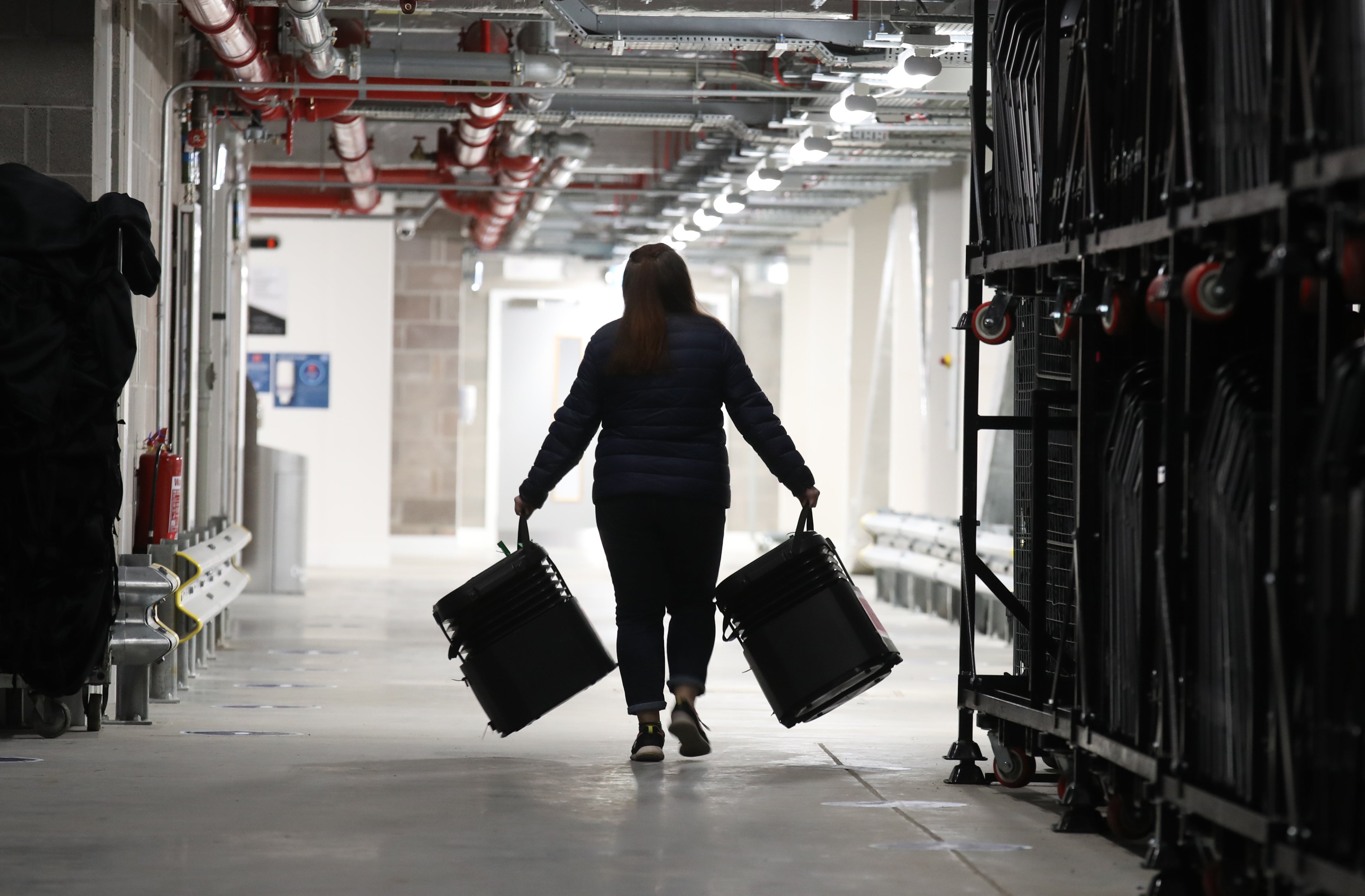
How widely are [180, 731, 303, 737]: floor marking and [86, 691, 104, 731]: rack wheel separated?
250 millimetres

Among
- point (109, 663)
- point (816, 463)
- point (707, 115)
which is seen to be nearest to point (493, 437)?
point (816, 463)

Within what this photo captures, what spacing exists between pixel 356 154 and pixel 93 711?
640cm

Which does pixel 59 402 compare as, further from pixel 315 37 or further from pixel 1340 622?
pixel 1340 622

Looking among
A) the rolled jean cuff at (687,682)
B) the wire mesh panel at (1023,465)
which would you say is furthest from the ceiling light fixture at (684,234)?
the rolled jean cuff at (687,682)

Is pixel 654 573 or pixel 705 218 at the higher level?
pixel 705 218

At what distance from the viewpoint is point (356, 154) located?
10914mm

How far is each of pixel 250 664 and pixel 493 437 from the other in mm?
11423

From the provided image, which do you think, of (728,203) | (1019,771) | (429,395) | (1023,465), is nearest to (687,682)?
(1019,771)

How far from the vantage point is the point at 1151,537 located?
3.37 meters

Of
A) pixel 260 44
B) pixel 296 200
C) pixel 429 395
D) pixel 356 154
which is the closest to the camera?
pixel 260 44

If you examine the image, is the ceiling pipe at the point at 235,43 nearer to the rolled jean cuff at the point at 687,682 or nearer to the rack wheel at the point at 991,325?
the rolled jean cuff at the point at 687,682

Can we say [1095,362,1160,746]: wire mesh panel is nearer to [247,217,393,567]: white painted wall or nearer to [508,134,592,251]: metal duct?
[508,134,592,251]: metal duct

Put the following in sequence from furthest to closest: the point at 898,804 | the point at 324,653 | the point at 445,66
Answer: the point at 445,66 < the point at 324,653 < the point at 898,804

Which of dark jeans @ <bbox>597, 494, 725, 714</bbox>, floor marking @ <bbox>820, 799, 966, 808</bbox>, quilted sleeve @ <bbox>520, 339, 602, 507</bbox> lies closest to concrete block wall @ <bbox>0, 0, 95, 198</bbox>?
quilted sleeve @ <bbox>520, 339, 602, 507</bbox>
